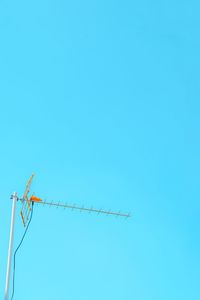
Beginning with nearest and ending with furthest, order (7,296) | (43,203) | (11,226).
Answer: (7,296) → (11,226) → (43,203)

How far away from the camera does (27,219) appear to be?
54.8 feet

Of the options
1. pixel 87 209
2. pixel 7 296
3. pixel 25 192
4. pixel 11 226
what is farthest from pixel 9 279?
pixel 87 209

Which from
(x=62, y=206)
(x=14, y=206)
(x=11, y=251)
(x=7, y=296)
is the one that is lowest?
(x=7, y=296)

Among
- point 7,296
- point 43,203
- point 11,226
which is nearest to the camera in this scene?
point 7,296

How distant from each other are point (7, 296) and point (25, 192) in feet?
10.9

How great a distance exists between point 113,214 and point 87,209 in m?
0.93

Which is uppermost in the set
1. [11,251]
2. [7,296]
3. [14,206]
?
[14,206]

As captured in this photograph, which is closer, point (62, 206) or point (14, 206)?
point (14, 206)

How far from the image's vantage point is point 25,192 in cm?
1644

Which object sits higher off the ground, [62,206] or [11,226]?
[62,206]

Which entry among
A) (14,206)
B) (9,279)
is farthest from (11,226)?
(9,279)

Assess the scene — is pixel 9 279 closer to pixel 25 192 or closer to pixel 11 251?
pixel 11 251

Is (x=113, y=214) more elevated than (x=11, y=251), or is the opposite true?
(x=113, y=214)

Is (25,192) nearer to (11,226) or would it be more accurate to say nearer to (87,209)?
(11,226)
